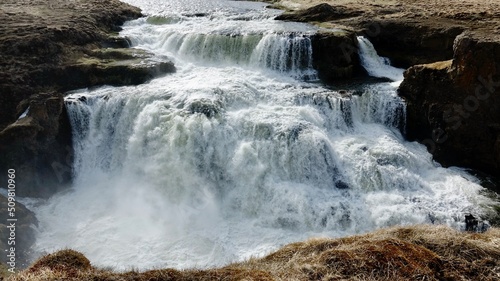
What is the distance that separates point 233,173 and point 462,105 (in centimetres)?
760

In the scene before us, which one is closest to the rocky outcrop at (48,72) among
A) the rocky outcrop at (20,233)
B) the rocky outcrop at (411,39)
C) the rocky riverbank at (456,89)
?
the rocky outcrop at (20,233)

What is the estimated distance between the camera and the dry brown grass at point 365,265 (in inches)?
170

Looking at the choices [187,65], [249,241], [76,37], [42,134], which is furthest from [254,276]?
[76,37]

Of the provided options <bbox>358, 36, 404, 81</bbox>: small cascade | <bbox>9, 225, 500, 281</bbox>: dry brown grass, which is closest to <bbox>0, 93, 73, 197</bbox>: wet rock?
<bbox>9, 225, 500, 281</bbox>: dry brown grass

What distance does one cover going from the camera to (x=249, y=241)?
33.8 ft

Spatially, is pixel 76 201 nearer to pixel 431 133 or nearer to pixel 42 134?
pixel 42 134

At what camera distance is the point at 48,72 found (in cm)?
1538

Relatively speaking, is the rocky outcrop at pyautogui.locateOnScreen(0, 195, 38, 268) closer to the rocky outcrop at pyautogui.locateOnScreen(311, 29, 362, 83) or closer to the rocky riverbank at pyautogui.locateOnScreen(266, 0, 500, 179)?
the rocky outcrop at pyautogui.locateOnScreen(311, 29, 362, 83)

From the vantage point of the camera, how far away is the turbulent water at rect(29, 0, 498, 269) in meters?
10.5

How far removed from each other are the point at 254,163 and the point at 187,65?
24.9ft

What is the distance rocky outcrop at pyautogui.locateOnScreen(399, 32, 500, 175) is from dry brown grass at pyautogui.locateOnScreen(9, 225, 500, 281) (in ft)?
29.1

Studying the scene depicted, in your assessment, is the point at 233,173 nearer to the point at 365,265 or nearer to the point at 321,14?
the point at 365,265

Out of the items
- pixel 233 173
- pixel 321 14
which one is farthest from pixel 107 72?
pixel 321 14

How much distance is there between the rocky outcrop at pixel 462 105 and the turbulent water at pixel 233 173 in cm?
62
